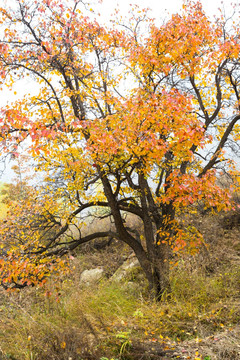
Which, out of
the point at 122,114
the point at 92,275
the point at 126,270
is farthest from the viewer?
the point at 92,275

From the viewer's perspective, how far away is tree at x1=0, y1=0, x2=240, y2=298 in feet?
16.8

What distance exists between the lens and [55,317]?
4.48 meters

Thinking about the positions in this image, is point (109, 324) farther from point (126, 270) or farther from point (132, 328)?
point (126, 270)

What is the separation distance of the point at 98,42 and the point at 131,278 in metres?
6.95

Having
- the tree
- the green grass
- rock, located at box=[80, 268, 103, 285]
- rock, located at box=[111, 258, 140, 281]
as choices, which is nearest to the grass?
the green grass

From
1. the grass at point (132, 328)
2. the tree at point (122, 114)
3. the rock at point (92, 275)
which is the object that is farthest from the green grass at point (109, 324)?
the rock at point (92, 275)

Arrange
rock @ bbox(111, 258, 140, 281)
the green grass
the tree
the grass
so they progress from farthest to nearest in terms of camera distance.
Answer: rock @ bbox(111, 258, 140, 281) → the tree → the green grass → the grass

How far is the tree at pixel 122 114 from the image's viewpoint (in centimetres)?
511

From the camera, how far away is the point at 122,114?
578 cm

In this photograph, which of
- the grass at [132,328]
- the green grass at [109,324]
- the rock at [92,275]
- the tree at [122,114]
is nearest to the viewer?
the grass at [132,328]

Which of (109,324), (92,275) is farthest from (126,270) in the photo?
(109,324)

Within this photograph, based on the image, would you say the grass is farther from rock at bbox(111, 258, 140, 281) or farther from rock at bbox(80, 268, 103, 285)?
rock at bbox(80, 268, 103, 285)

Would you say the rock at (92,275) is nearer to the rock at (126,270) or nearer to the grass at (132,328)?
the rock at (126,270)

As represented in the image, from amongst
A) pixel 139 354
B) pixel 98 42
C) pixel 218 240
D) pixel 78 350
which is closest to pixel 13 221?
pixel 78 350
